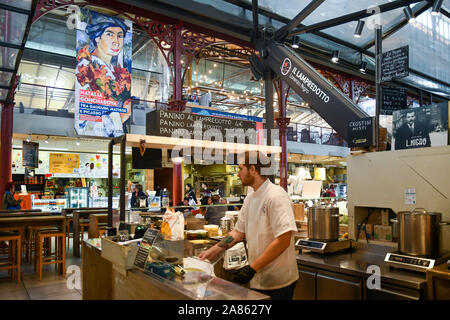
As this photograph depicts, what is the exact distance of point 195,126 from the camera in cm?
395

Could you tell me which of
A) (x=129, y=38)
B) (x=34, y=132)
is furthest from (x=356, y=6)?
(x=34, y=132)

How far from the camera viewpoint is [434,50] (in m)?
9.99

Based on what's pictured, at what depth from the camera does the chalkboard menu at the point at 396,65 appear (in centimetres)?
432

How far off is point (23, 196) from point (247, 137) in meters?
9.33

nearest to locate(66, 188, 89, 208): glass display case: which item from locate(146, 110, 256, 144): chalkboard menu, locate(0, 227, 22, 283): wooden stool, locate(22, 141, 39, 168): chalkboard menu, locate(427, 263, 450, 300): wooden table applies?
locate(22, 141, 39, 168): chalkboard menu

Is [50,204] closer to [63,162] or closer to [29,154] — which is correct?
[63,162]

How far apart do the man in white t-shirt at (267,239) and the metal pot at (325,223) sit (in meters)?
1.06

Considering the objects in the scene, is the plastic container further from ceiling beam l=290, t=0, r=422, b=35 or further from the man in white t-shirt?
ceiling beam l=290, t=0, r=422, b=35

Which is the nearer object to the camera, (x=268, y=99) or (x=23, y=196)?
(x=268, y=99)

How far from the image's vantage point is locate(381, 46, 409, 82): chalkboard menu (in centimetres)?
432

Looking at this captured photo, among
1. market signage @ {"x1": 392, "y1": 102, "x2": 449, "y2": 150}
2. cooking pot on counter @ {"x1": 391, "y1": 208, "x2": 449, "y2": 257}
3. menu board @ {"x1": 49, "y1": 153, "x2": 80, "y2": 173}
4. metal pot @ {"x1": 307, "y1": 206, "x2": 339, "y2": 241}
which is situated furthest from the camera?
menu board @ {"x1": 49, "y1": 153, "x2": 80, "y2": 173}

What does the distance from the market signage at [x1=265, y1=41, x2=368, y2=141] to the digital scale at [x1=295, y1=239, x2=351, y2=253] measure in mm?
1517

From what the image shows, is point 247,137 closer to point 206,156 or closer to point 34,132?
point 206,156

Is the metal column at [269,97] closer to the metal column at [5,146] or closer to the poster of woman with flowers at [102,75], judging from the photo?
the poster of woman with flowers at [102,75]
